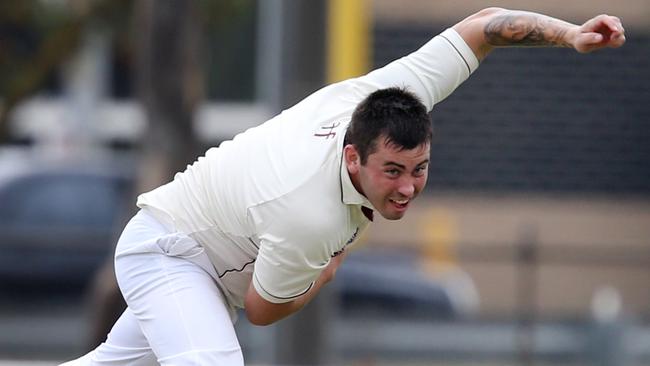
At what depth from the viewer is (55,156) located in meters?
22.2

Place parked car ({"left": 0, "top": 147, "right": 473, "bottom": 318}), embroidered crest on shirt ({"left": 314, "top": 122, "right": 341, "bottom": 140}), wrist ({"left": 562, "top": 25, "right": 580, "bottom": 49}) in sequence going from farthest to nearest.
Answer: parked car ({"left": 0, "top": 147, "right": 473, "bottom": 318}) < embroidered crest on shirt ({"left": 314, "top": 122, "right": 341, "bottom": 140}) < wrist ({"left": 562, "top": 25, "right": 580, "bottom": 49})

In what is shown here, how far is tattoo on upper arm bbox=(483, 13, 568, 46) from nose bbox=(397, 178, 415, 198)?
2.72ft

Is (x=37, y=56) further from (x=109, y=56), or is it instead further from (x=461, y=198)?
(x=109, y=56)

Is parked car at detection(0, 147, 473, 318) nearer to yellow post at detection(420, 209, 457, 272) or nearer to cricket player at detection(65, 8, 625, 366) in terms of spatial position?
yellow post at detection(420, 209, 457, 272)

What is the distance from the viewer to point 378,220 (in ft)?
60.2

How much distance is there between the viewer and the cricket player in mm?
5809

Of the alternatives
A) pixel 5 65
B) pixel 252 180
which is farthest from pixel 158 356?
pixel 5 65

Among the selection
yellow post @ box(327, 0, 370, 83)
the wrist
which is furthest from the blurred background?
the wrist

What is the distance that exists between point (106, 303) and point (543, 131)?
29.7ft

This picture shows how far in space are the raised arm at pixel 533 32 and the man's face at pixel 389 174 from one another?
69 cm

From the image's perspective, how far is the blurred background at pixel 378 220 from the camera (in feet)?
39.3

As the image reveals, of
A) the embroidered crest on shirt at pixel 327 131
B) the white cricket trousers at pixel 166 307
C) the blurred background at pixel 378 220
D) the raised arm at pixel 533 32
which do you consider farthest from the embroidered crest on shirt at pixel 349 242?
the blurred background at pixel 378 220

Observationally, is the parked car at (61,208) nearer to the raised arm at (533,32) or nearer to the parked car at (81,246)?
the parked car at (81,246)

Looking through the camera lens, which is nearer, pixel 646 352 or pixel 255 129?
pixel 255 129
